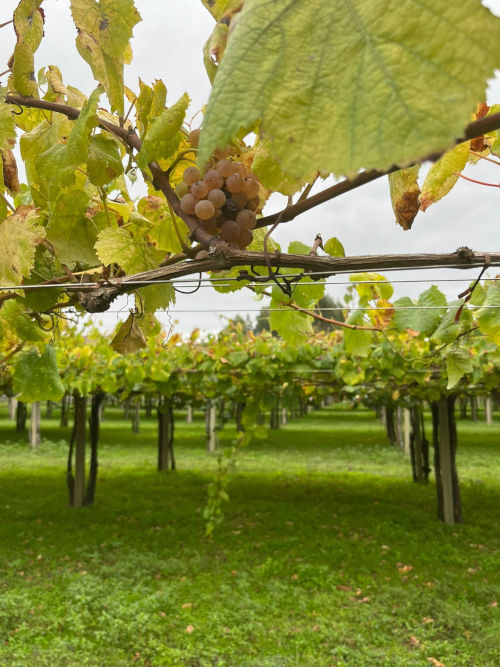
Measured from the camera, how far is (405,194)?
71 centimetres

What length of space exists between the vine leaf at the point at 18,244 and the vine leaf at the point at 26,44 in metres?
0.17

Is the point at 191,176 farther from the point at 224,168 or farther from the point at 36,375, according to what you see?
the point at 36,375

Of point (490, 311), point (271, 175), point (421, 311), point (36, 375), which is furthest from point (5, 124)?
point (421, 311)

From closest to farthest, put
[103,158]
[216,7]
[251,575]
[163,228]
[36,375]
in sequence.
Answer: [216,7] < [103,158] < [163,228] < [36,375] < [251,575]

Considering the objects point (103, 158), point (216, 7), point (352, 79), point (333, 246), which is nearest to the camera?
point (352, 79)

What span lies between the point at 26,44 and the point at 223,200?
1.21ft

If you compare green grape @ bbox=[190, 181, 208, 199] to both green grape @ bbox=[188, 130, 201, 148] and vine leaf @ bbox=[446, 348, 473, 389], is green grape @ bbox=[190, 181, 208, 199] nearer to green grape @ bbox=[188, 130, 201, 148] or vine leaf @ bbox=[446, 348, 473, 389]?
green grape @ bbox=[188, 130, 201, 148]

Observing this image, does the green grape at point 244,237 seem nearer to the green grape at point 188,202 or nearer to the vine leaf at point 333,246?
the green grape at point 188,202

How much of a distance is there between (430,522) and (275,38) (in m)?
7.60

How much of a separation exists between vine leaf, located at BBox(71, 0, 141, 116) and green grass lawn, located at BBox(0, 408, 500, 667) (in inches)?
149

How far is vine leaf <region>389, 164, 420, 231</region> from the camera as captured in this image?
27.6 inches

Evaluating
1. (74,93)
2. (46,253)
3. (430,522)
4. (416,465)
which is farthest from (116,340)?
(416,465)

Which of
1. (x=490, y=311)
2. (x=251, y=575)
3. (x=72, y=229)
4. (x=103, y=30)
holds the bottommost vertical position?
(x=251, y=575)

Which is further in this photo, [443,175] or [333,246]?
[333,246]
